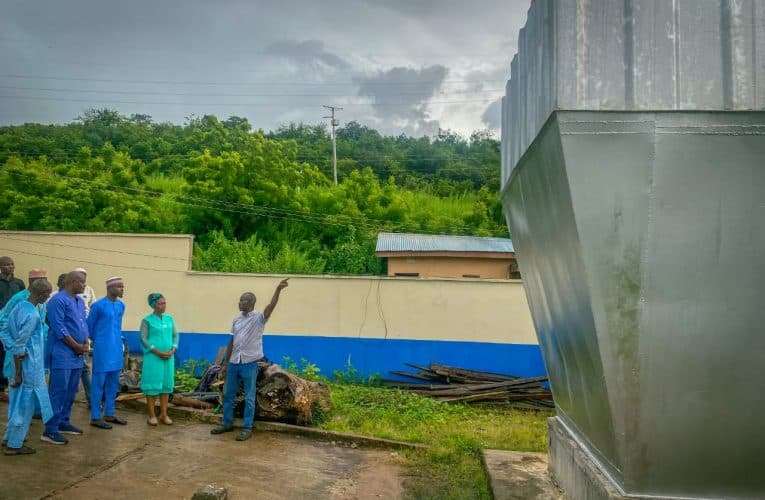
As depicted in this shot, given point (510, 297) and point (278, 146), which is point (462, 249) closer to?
point (510, 297)

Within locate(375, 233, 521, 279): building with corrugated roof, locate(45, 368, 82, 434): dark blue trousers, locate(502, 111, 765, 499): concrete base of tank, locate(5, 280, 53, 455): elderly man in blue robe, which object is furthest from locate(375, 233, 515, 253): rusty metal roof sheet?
locate(502, 111, 765, 499): concrete base of tank

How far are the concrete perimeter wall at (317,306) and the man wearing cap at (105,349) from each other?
544 cm

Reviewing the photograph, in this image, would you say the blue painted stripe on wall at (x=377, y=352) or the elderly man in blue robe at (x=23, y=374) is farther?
the blue painted stripe on wall at (x=377, y=352)

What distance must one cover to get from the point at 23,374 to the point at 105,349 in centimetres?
127

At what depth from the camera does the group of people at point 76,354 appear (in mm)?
5777

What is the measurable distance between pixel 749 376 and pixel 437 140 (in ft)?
141

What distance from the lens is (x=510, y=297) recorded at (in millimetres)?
12539

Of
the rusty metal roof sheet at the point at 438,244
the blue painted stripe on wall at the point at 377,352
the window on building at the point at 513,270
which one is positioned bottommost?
the blue painted stripe on wall at the point at 377,352

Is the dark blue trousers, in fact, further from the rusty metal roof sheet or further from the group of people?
the rusty metal roof sheet

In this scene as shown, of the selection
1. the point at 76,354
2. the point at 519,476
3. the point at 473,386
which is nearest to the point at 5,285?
the point at 76,354

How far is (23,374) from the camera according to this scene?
5766 millimetres

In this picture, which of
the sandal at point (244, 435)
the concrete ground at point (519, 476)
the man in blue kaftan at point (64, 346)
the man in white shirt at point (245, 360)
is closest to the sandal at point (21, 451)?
the man in blue kaftan at point (64, 346)

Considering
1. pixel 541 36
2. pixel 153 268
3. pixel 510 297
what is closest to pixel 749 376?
pixel 541 36

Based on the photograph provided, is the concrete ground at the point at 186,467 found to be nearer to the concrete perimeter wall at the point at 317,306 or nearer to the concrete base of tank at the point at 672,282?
the concrete base of tank at the point at 672,282
